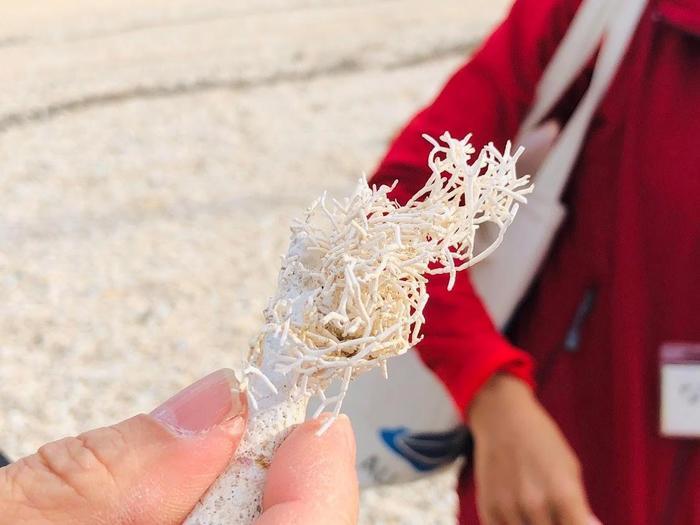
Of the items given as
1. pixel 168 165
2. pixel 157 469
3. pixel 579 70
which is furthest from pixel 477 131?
pixel 168 165

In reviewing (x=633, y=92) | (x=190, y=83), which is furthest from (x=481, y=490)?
(x=190, y=83)

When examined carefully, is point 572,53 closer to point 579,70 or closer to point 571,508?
point 579,70

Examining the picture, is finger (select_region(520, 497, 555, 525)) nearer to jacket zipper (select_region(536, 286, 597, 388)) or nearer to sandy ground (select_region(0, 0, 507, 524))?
jacket zipper (select_region(536, 286, 597, 388))

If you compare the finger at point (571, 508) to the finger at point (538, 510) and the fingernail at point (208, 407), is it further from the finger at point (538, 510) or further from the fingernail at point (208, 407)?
the fingernail at point (208, 407)

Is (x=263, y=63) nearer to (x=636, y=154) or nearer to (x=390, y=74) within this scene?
(x=390, y=74)

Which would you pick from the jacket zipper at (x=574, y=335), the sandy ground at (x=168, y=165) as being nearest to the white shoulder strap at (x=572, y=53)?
the jacket zipper at (x=574, y=335)
